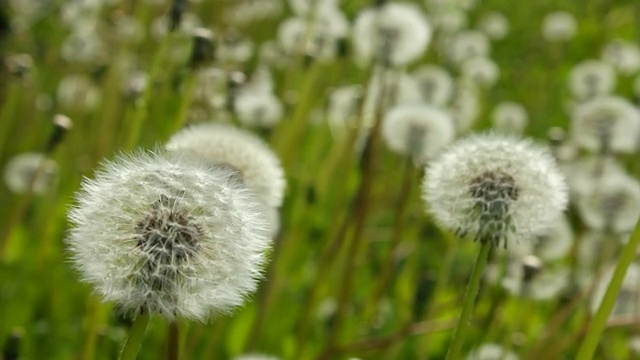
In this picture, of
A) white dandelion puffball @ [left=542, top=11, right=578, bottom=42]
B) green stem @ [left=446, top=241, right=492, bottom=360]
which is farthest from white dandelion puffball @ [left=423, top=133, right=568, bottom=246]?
white dandelion puffball @ [left=542, top=11, right=578, bottom=42]

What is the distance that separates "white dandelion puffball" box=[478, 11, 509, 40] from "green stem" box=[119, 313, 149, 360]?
5548 mm

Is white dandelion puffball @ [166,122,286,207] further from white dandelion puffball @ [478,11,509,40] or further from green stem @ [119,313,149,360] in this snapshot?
white dandelion puffball @ [478,11,509,40]

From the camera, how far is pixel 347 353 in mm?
2260

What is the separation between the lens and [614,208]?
2.46 m

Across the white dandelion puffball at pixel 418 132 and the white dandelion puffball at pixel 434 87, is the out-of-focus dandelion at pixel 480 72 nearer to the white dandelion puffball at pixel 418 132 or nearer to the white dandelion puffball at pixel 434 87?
the white dandelion puffball at pixel 434 87

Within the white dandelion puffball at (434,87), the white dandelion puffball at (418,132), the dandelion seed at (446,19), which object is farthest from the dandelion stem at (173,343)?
the dandelion seed at (446,19)

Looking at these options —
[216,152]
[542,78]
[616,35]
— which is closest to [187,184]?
[216,152]

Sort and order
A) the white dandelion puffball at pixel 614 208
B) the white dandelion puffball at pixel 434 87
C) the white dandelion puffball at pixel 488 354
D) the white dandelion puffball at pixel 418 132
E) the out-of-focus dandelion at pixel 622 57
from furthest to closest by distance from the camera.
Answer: the out-of-focus dandelion at pixel 622 57
the white dandelion puffball at pixel 434 87
the white dandelion puffball at pixel 418 132
the white dandelion puffball at pixel 614 208
the white dandelion puffball at pixel 488 354

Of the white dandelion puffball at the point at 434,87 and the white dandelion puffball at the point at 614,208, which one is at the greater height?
the white dandelion puffball at the point at 434,87

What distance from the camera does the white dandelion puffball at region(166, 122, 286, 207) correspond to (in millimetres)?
1537

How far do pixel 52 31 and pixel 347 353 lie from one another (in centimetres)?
355

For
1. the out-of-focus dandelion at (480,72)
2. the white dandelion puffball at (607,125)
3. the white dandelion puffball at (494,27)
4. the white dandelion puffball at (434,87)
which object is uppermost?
the white dandelion puffball at (494,27)

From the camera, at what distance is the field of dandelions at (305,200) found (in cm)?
101

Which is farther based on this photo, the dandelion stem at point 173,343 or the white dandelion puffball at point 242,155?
the white dandelion puffball at point 242,155
